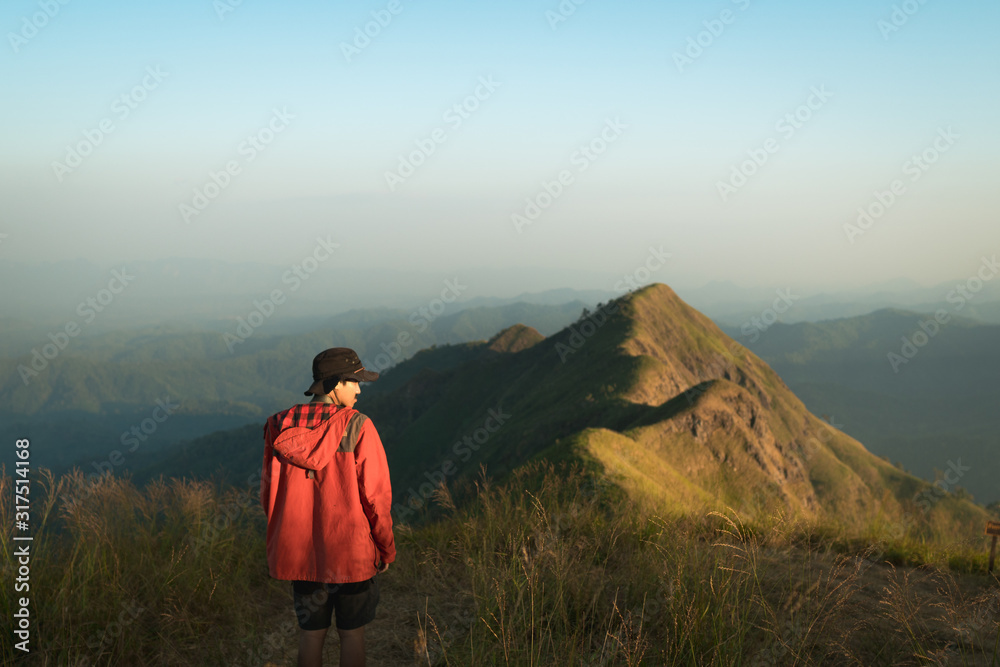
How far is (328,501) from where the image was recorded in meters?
3.69

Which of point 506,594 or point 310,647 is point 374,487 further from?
point 506,594

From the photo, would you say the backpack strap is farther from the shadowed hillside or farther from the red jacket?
the shadowed hillside

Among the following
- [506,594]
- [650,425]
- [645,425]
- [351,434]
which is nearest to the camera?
[351,434]

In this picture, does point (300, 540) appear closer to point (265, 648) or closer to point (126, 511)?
point (265, 648)

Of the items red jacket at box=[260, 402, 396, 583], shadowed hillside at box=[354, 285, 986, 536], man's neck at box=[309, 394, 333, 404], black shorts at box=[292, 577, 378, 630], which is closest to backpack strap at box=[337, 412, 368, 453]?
red jacket at box=[260, 402, 396, 583]

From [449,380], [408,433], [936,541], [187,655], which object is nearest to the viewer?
[187,655]

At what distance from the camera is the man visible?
3.65 m

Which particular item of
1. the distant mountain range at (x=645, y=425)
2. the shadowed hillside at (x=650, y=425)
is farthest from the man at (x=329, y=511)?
the shadowed hillside at (x=650, y=425)

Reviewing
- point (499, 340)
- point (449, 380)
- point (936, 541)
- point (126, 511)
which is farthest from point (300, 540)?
point (499, 340)

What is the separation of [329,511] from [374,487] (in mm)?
329

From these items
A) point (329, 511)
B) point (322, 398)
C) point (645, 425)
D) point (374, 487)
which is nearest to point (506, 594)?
point (374, 487)

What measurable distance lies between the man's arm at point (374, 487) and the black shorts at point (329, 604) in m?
0.25

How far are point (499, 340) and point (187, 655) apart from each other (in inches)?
3125

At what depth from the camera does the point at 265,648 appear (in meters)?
4.64
